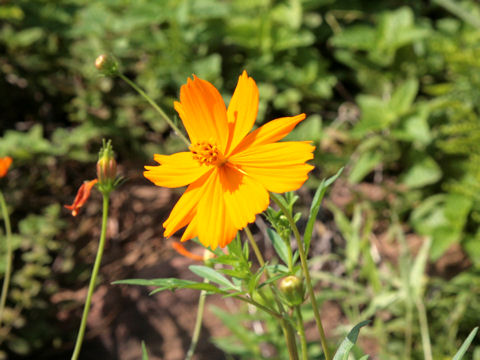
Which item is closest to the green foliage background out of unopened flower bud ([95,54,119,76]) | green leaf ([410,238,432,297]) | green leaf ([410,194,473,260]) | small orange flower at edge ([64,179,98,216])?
green leaf ([410,194,473,260])

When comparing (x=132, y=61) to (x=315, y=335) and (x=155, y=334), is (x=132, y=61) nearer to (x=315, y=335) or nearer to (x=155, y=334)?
(x=155, y=334)

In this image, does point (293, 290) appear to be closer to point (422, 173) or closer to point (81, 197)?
point (81, 197)

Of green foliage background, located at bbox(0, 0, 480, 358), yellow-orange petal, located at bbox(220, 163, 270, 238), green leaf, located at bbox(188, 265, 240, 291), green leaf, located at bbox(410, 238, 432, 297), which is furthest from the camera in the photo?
green foliage background, located at bbox(0, 0, 480, 358)

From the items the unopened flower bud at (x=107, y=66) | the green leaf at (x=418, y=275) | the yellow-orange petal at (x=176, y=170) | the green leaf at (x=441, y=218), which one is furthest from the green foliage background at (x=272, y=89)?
the yellow-orange petal at (x=176, y=170)

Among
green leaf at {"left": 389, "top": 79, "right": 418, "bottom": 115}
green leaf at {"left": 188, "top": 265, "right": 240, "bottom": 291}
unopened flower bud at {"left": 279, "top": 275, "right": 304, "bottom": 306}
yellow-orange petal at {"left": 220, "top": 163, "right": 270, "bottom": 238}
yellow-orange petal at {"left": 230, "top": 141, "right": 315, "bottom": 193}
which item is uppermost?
yellow-orange petal at {"left": 230, "top": 141, "right": 315, "bottom": 193}

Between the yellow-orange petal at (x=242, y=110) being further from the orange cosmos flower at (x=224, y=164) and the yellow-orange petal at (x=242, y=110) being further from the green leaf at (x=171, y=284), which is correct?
the green leaf at (x=171, y=284)

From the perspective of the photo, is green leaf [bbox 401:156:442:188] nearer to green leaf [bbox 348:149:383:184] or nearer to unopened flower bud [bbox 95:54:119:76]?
green leaf [bbox 348:149:383:184]

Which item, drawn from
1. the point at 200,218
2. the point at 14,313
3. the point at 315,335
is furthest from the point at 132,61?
the point at 200,218
